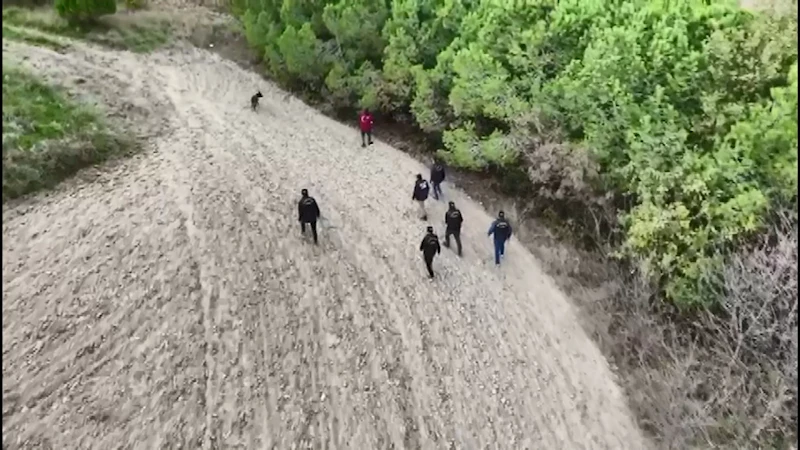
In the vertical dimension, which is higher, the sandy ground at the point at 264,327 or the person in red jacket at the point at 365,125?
the person in red jacket at the point at 365,125

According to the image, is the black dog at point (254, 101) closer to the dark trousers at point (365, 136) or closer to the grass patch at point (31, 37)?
the dark trousers at point (365, 136)

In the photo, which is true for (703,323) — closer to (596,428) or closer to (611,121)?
(596,428)

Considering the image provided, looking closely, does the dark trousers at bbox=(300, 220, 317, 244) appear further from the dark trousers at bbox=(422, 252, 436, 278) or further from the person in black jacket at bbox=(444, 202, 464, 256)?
the person in black jacket at bbox=(444, 202, 464, 256)

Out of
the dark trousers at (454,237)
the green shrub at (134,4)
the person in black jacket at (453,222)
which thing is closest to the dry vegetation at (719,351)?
the dark trousers at (454,237)

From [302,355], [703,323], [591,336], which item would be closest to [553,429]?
[591,336]

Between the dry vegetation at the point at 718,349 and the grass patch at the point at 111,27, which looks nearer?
the dry vegetation at the point at 718,349
